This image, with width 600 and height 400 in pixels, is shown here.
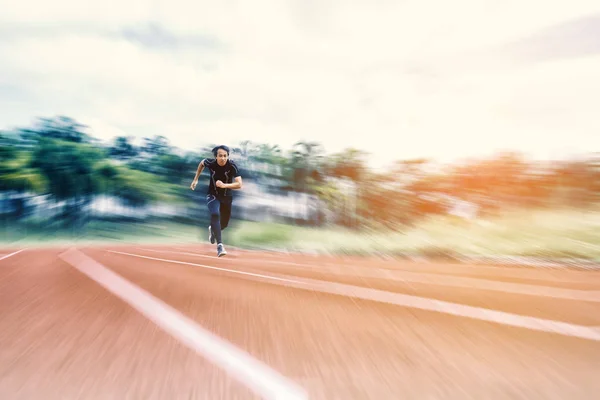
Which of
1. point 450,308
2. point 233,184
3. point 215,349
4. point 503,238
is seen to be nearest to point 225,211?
point 233,184

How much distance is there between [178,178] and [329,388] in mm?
45263

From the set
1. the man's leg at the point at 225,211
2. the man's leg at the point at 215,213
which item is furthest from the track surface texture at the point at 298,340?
the man's leg at the point at 225,211

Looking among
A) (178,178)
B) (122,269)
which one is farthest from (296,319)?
(178,178)

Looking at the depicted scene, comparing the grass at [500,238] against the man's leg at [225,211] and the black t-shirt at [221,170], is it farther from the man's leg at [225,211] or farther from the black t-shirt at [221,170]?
the black t-shirt at [221,170]

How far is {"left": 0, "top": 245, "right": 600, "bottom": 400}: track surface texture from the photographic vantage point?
3119 mm

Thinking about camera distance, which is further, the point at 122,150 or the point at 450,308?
the point at 122,150

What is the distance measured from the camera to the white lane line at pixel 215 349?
10.0 feet

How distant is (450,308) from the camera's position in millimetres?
5680

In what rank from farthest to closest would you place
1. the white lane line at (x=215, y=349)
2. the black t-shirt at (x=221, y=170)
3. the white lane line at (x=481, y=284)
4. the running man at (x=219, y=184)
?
the black t-shirt at (x=221, y=170) < the running man at (x=219, y=184) < the white lane line at (x=481, y=284) < the white lane line at (x=215, y=349)

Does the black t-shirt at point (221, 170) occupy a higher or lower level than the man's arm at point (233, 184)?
higher

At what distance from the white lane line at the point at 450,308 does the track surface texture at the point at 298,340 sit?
2 centimetres

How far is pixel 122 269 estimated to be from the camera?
985 cm

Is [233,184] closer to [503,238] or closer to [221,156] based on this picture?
[221,156]

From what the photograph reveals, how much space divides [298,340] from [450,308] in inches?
77.6
